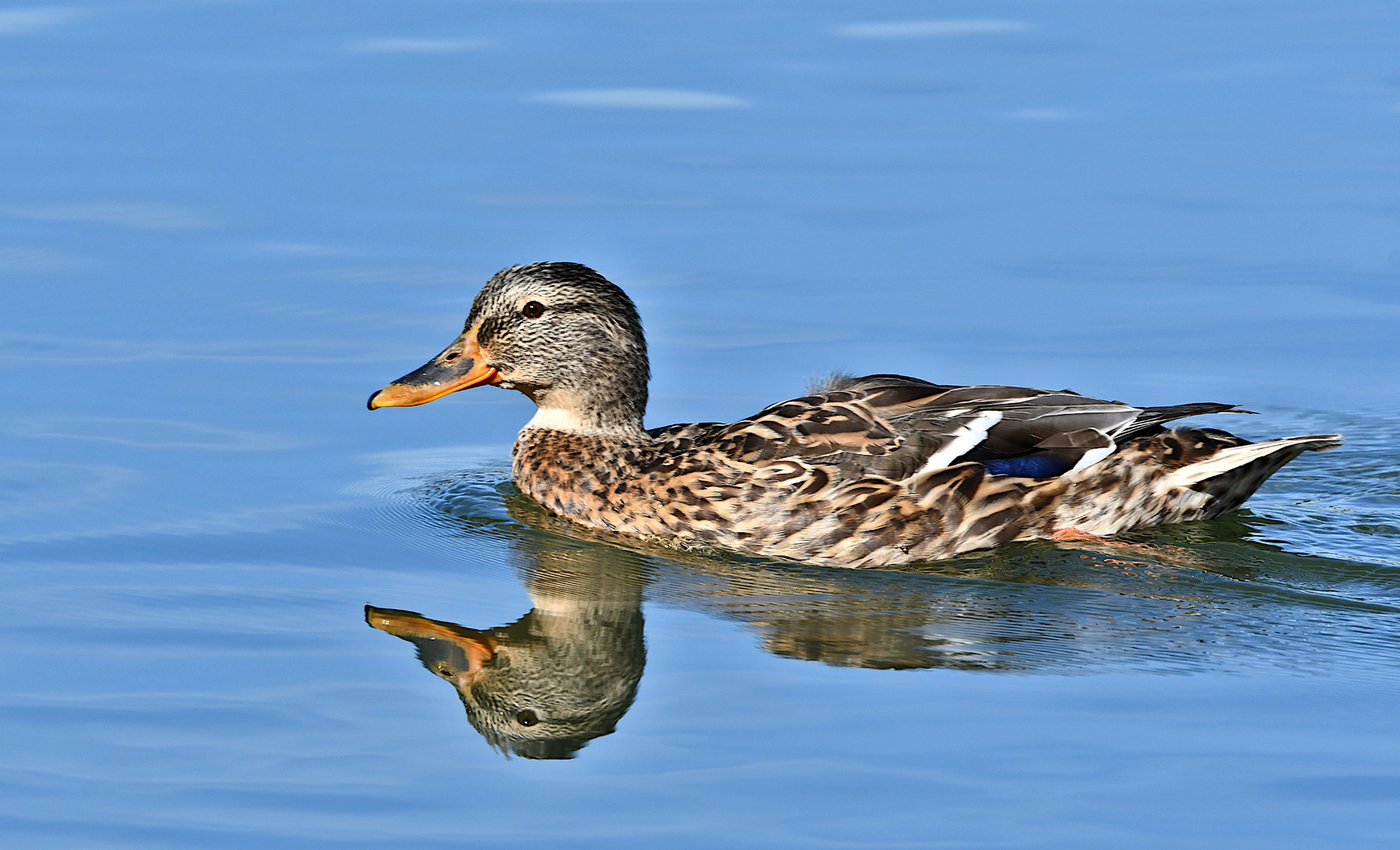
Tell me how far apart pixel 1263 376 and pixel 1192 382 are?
0.50 m

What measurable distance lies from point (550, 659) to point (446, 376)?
9.14 ft

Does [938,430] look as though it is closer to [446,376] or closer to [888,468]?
[888,468]

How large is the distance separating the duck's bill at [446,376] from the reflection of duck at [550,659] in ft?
4.90

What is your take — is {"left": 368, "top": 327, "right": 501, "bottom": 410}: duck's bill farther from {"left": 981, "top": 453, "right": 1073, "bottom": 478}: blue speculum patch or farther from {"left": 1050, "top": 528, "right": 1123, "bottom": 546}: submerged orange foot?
{"left": 1050, "top": 528, "right": 1123, "bottom": 546}: submerged orange foot

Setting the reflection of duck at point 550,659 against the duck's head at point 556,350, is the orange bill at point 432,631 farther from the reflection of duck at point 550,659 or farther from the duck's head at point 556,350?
the duck's head at point 556,350

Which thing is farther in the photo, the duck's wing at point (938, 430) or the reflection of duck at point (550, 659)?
the duck's wing at point (938, 430)

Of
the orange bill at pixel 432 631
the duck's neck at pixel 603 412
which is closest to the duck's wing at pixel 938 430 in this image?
the duck's neck at pixel 603 412

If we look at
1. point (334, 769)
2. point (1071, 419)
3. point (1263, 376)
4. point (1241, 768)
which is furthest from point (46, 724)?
point (1263, 376)

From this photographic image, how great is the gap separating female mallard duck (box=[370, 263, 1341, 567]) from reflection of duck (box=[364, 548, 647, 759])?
68 centimetres

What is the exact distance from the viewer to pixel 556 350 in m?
11.0

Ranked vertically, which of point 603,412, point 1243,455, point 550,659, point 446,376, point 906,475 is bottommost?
point 550,659

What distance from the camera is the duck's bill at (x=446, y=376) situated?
1088 centimetres

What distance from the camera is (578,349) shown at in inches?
431

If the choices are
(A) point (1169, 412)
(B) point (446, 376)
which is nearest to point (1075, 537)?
(A) point (1169, 412)
